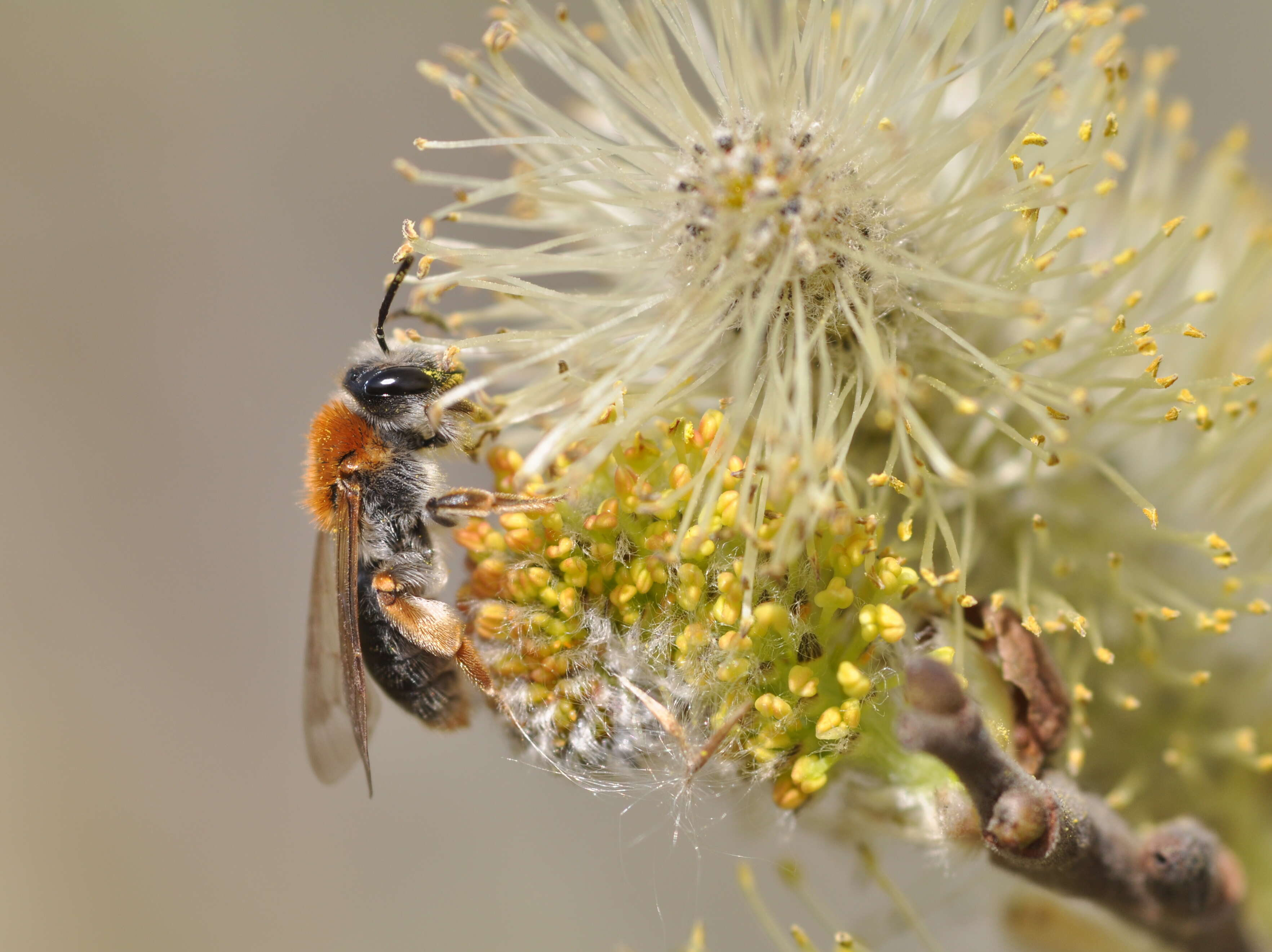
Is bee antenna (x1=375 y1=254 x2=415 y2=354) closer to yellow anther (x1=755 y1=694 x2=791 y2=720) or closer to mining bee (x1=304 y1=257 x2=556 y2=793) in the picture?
mining bee (x1=304 y1=257 x2=556 y2=793)

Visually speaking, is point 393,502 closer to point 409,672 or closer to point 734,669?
point 409,672

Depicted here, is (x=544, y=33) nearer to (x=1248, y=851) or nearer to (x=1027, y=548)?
(x=1027, y=548)

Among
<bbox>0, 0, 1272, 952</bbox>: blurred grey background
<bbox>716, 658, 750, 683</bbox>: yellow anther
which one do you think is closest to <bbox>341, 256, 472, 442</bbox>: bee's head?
<bbox>716, 658, 750, 683</bbox>: yellow anther

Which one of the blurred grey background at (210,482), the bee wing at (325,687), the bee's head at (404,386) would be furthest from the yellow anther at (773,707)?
the blurred grey background at (210,482)

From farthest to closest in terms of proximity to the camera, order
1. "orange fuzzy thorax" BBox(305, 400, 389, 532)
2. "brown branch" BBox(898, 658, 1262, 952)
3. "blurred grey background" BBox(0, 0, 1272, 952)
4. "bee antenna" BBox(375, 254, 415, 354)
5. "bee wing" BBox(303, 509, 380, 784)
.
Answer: "blurred grey background" BBox(0, 0, 1272, 952) → "bee wing" BBox(303, 509, 380, 784) → "orange fuzzy thorax" BBox(305, 400, 389, 532) → "bee antenna" BBox(375, 254, 415, 354) → "brown branch" BBox(898, 658, 1262, 952)

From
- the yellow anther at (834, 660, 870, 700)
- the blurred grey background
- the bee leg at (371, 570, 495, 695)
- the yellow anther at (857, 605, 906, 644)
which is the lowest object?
the blurred grey background

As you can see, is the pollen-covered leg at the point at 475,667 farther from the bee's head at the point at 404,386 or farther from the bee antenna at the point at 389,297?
the bee antenna at the point at 389,297
